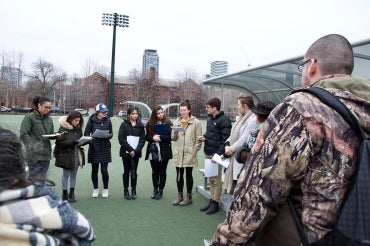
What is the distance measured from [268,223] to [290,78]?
262 inches

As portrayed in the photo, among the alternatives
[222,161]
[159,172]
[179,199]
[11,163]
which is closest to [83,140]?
[159,172]

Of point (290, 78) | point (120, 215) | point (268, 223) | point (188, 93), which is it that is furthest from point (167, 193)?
point (188, 93)

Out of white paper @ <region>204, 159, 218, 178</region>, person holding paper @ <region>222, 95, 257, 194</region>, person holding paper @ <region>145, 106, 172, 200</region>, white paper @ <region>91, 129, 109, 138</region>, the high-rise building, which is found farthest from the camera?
the high-rise building

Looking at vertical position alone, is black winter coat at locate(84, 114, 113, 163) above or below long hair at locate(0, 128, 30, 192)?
below

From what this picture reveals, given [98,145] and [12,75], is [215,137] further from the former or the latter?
[12,75]

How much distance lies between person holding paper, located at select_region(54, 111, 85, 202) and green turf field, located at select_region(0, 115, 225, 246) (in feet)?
0.96

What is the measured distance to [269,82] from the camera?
8.73 meters

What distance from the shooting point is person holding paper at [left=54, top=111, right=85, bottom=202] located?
625 cm

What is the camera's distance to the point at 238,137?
5.38 metres

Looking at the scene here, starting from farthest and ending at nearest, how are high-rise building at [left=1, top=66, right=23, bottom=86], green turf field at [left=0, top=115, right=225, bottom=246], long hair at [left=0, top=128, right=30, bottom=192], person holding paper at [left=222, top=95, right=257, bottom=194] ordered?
high-rise building at [left=1, top=66, right=23, bottom=86] → person holding paper at [left=222, top=95, right=257, bottom=194] → green turf field at [left=0, top=115, right=225, bottom=246] → long hair at [left=0, top=128, right=30, bottom=192]

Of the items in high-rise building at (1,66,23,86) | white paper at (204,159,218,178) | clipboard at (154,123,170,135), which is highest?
high-rise building at (1,66,23,86)

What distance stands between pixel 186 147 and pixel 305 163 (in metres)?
4.91

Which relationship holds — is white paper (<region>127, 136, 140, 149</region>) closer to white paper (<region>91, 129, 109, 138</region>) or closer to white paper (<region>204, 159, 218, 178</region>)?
white paper (<region>91, 129, 109, 138</region>)

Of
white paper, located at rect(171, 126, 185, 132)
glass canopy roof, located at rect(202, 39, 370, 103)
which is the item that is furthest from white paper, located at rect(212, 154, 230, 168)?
glass canopy roof, located at rect(202, 39, 370, 103)
